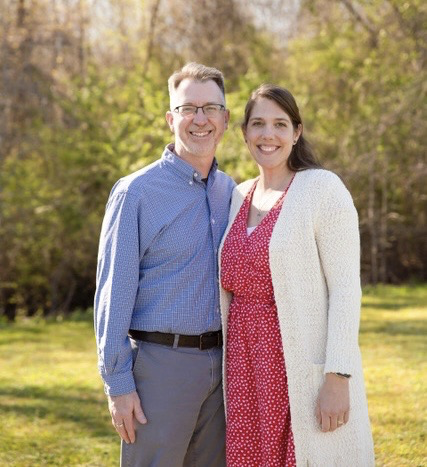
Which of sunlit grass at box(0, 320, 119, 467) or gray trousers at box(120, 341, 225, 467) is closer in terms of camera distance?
gray trousers at box(120, 341, 225, 467)

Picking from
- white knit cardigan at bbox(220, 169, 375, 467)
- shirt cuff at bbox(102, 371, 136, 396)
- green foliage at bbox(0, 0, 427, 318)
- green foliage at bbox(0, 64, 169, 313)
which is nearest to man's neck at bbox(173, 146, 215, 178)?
white knit cardigan at bbox(220, 169, 375, 467)

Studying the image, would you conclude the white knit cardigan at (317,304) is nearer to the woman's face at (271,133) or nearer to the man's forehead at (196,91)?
the woman's face at (271,133)

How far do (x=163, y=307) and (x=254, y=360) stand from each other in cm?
40

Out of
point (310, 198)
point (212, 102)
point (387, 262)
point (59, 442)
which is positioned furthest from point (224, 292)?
point (387, 262)

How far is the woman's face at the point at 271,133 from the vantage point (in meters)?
3.31

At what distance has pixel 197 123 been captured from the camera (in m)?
3.38

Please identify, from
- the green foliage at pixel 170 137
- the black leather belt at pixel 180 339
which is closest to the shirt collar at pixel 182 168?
the black leather belt at pixel 180 339

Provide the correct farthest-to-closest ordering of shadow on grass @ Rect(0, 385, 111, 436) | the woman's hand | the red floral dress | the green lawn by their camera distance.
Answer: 1. shadow on grass @ Rect(0, 385, 111, 436)
2. the green lawn
3. the red floral dress
4. the woman's hand

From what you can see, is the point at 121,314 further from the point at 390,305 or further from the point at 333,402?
the point at 390,305

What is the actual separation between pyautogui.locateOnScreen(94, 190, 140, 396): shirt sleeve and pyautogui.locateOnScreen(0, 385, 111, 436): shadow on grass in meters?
3.01

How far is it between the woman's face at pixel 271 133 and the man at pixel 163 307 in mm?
185

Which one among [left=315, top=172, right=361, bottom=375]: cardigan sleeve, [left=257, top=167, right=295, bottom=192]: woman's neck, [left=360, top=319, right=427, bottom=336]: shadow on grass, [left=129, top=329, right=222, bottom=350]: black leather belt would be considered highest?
[left=257, top=167, right=295, bottom=192]: woman's neck

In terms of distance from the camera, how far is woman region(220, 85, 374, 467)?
3.05 metres

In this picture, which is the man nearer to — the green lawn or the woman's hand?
the woman's hand
